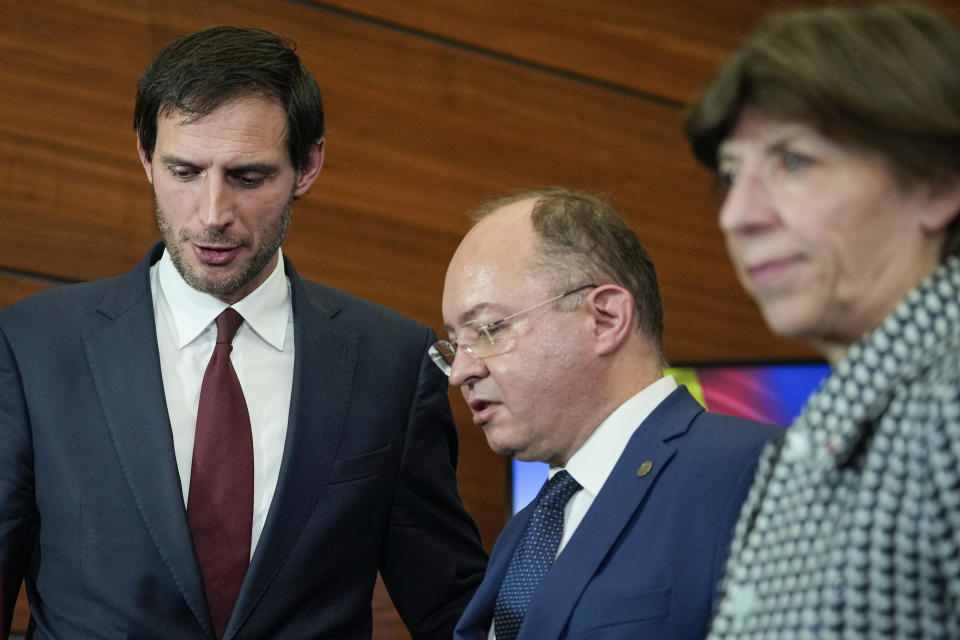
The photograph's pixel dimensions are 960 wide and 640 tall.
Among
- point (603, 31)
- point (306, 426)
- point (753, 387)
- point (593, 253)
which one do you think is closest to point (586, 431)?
point (593, 253)

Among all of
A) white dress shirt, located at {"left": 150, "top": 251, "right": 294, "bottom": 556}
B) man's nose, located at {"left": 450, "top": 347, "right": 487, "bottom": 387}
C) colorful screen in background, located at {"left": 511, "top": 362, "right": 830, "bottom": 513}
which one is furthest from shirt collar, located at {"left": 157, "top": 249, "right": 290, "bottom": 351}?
colorful screen in background, located at {"left": 511, "top": 362, "right": 830, "bottom": 513}

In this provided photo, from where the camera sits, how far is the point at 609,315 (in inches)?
75.5

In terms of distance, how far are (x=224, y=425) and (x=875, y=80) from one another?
1337mm

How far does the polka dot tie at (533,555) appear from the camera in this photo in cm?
178

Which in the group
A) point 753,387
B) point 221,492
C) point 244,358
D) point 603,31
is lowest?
point 753,387

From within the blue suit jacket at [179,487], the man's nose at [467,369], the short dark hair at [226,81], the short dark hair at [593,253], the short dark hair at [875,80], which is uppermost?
the short dark hair at [875,80]

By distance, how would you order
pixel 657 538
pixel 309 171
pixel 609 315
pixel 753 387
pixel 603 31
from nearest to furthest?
pixel 657 538 → pixel 609 315 → pixel 309 171 → pixel 753 387 → pixel 603 31

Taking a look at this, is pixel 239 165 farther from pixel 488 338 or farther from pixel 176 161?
pixel 488 338

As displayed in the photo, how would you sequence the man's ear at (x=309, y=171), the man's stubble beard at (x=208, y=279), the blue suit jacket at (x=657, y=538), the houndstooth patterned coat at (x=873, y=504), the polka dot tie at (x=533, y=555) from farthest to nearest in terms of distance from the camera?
1. the man's ear at (x=309, y=171)
2. the man's stubble beard at (x=208, y=279)
3. the polka dot tie at (x=533, y=555)
4. the blue suit jacket at (x=657, y=538)
5. the houndstooth patterned coat at (x=873, y=504)

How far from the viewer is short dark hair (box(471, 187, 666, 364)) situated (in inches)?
76.4

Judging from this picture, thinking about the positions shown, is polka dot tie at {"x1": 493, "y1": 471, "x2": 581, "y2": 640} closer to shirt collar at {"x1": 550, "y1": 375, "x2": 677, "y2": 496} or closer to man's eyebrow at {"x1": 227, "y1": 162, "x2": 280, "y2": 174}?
shirt collar at {"x1": 550, "y1": 375, "x2": 677, "y2": 496}

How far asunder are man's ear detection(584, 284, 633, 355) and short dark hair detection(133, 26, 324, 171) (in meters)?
0.71

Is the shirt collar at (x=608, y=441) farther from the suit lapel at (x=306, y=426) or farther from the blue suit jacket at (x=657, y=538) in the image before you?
the suit lapel at (x=306, y=426)

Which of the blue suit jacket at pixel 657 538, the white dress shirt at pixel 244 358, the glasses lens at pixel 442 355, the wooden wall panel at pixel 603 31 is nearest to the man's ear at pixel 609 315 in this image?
the blue suit jacket at pixel 657 538
